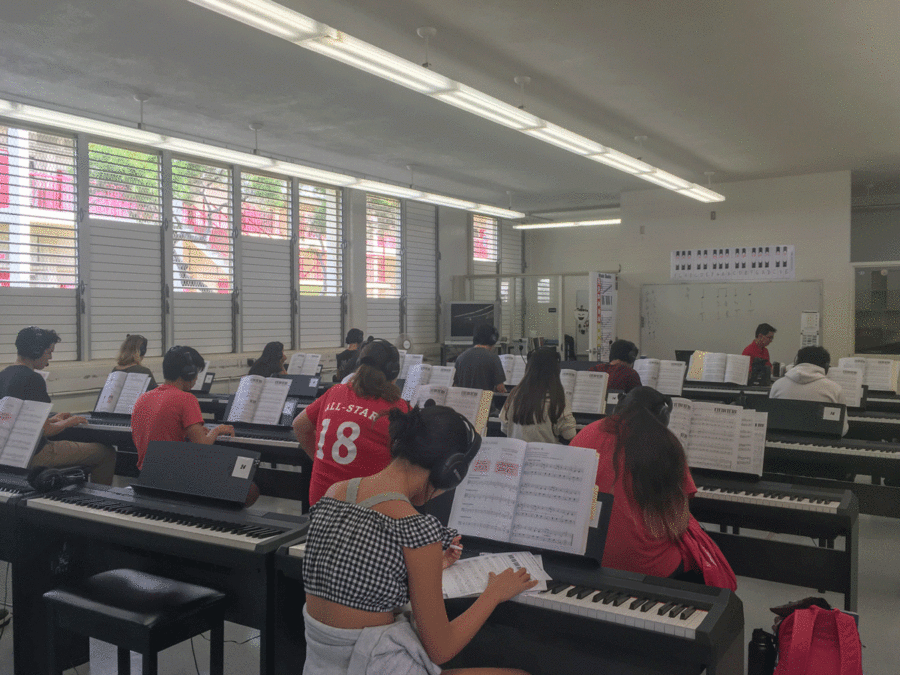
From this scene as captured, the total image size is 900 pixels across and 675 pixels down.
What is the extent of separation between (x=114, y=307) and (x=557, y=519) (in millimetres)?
6546

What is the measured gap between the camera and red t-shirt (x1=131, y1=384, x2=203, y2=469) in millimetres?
3594

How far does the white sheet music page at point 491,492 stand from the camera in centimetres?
212

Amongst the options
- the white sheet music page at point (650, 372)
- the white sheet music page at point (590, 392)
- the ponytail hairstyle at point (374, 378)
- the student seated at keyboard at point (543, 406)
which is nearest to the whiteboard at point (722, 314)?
the white sheet music page at point (650, 372)

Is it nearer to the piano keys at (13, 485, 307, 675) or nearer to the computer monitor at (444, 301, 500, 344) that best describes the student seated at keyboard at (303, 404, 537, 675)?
the piano keys at (13, 485, 307, 675)

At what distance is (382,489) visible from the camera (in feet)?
5.74

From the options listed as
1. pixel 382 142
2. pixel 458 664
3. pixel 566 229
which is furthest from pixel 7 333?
pixel 566 229

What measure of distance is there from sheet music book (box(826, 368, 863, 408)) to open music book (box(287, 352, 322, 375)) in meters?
4.94

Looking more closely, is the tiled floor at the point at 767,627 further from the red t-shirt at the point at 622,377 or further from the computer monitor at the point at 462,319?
the computer monitor at the point at 462,319

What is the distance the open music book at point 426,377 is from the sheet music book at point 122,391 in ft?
6.71

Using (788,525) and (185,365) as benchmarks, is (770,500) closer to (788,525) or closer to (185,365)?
(788,525)

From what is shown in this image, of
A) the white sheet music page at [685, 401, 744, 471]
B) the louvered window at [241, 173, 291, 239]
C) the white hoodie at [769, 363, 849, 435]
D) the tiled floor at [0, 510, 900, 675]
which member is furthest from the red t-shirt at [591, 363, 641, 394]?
the louvered window at [241, 173, 291, 239]

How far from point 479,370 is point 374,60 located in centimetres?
250

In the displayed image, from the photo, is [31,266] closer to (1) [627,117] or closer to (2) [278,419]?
(2) [278,419]

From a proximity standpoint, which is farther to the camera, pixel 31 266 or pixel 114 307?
pixel 114 307
